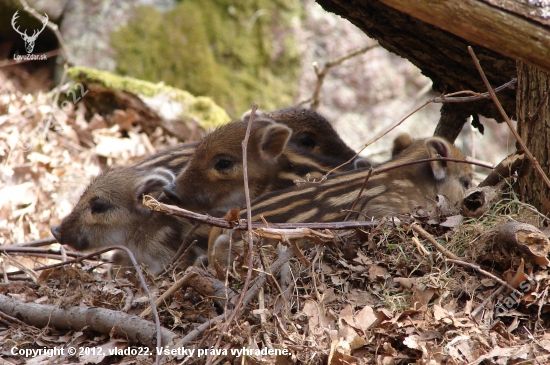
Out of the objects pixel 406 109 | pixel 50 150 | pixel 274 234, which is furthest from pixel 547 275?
pixel 406 109

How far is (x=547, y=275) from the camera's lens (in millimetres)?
3320

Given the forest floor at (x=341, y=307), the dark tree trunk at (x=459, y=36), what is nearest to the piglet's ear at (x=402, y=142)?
the dark tree trunk at (x=459, y=36)

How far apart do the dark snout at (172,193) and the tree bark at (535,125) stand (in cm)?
273

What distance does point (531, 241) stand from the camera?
3334 millimetres

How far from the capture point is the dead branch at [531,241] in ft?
10.9

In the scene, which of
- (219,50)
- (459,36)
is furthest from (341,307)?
(219,50)

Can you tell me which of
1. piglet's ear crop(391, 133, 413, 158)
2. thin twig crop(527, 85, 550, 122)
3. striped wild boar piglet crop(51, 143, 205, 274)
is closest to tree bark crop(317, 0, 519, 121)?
piglet's ear crop(391, 133, 413, 158)

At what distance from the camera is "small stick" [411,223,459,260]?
138 inches

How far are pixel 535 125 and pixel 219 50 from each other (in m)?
6.92

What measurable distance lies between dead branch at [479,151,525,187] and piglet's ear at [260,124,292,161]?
2017 mm

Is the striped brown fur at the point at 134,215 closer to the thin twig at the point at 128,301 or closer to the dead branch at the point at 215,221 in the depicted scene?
the thin twig at the point at 128,301

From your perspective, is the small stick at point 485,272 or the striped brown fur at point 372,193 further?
the striped brown fur at point 372,193

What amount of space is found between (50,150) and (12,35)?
3331 millimetres

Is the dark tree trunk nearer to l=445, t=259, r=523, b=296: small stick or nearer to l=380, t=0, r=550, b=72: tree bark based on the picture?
l=380, t=0, r=550, b=72: tree bark
